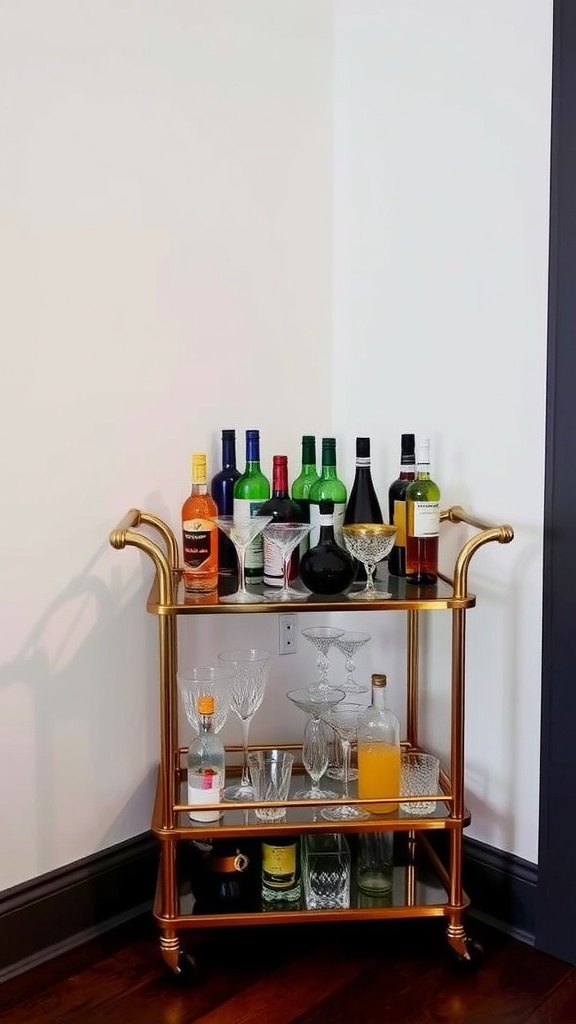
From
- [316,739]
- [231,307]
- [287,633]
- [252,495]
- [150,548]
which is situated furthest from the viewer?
[287,633]

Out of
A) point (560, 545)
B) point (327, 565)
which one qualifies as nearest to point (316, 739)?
point (327, 565)

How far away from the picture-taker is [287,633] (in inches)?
80.7

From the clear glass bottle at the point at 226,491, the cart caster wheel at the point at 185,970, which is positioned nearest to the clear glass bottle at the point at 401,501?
the clear glass bottle at the point at 226,491

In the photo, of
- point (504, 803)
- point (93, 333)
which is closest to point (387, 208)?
point (93, 333)

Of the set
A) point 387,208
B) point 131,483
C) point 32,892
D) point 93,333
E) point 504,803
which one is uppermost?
point 387,208

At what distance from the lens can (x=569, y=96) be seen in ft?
5.17

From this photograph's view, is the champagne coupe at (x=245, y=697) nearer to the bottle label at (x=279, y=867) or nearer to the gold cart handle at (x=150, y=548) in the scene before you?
the bottle label at (x=279, y=867)

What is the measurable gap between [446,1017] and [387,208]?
5.16 ft

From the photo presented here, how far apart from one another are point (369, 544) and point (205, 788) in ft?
1.75

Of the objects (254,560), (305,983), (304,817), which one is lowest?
(305,983)

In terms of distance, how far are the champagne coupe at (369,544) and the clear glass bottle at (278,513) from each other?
130 mm

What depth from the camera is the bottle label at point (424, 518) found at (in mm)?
1622

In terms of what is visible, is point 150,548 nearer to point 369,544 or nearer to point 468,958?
point 369,544

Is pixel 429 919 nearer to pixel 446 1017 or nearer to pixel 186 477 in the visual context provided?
pixel 446 1017
